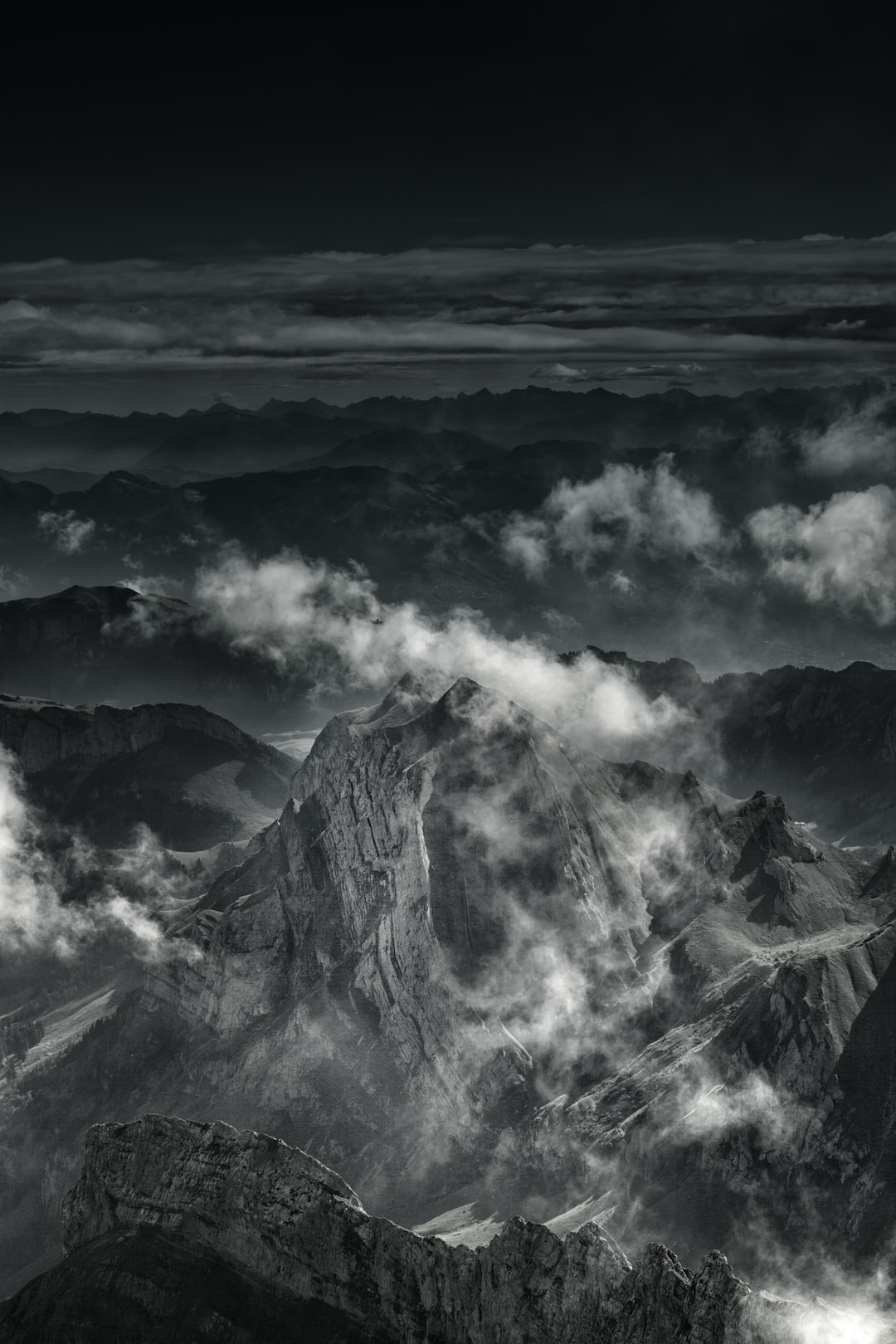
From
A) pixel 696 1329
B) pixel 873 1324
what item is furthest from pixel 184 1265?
pixel 873 1324

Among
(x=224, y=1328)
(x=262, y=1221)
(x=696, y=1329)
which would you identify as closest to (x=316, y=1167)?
(x=262, y=1221)

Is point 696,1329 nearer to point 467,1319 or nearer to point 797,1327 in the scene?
point 797,1327

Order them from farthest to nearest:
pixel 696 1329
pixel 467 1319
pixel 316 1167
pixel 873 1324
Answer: pixel 873 1324, pixel 316 1167, pixel 467 1319, pixel 696 1329

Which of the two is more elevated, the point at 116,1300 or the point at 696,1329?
the point at 696,1329

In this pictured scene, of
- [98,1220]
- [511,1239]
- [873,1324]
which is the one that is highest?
[511,1239]

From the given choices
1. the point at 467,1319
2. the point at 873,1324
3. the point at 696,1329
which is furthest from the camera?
the point at 873,1324

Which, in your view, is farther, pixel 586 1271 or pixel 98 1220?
pixel 98 1220
